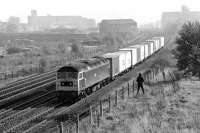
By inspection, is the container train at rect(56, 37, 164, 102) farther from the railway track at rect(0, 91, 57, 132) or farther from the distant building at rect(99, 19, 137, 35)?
the distant building at rect(99, 19, 137, 35)

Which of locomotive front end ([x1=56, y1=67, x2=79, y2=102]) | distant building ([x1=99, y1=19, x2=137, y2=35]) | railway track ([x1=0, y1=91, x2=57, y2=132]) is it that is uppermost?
distant building ([x1=99, y1=19, x2=137, y2=35])

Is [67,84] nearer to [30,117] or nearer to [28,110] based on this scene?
[28,110]

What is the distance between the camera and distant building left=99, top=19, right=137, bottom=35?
17788 centimetres

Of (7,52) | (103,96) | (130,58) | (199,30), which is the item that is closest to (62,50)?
(7,52)

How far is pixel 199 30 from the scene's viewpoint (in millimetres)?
41375

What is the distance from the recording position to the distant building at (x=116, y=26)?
178 meters

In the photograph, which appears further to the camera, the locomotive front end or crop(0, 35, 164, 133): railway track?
the locomotive front end

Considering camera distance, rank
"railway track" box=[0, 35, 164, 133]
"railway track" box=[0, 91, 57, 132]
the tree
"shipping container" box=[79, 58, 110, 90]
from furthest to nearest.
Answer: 1. the tree
2. "shipping container" box=[79, 58, 110, 90]
3. "railway track" box=[0, 91, 57, 132]
4. "railway track" box=[0, 35, 164, 133]

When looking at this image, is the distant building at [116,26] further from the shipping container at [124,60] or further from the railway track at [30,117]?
the railway track at [30,117]

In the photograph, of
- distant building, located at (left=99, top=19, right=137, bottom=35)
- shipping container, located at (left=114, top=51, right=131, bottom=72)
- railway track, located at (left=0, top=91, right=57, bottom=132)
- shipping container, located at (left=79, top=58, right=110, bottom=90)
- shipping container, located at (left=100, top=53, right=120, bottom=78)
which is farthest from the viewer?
distant building, located at (left=99, top=19, right=137, bottom=35)

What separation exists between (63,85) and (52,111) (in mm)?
3209

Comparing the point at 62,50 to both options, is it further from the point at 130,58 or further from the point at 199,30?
the point at 199,30

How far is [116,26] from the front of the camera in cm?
17988

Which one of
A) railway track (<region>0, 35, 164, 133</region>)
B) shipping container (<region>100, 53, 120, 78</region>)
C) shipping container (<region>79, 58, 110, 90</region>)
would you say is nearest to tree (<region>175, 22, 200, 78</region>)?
shipping container (<region>100, 53, 120, 78</region>)
